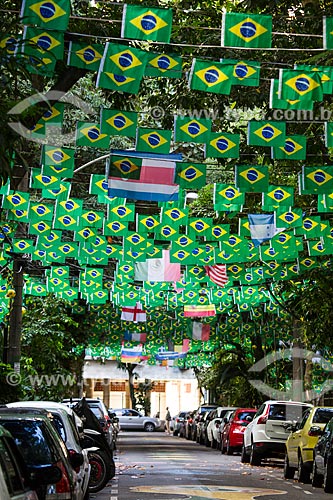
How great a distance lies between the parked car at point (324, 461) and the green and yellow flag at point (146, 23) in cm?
775

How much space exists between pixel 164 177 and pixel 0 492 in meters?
13.5

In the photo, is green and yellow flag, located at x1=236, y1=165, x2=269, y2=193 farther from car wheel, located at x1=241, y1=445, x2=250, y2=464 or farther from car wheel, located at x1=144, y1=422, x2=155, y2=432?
car wheel, located at x1=144, y1=422, x2=155, y2=432

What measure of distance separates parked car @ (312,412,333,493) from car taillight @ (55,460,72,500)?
27.1 feet

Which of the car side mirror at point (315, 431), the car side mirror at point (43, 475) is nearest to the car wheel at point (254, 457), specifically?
the car side mirror at point (315, 431)

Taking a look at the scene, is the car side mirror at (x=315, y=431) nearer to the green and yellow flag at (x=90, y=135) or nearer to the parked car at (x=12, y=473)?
the green and yellow flag at (x=90, y=135)

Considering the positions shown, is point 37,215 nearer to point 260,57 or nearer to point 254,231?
point 254,231

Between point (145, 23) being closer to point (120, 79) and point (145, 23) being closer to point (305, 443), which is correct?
point (120, 79)

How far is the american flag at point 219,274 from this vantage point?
31.7m

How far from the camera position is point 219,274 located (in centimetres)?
3177

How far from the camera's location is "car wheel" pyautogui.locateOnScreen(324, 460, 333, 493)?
1814 centimetres

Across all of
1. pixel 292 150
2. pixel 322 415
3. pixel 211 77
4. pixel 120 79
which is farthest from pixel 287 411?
pixel 120 79

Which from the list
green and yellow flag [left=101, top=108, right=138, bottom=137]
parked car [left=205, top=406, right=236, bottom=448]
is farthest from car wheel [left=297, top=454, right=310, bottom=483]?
parked car [left=205, top=406, right=236, bottom=448]

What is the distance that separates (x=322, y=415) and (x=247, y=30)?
10709mm

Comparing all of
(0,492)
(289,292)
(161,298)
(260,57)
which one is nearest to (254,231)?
(260,57)
